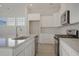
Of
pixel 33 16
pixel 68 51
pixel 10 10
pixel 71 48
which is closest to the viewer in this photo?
pixel 71 48

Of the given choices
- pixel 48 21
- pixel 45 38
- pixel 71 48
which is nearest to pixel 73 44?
pixel 71 48

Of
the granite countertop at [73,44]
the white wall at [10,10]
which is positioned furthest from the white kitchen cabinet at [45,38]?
the granite countertop at [73,44]

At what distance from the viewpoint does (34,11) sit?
8.27m

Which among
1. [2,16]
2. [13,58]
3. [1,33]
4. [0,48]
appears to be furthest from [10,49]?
[2,16]

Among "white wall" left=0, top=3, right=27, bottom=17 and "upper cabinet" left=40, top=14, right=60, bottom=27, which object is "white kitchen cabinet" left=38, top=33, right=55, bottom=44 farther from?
"white wall" left=0, top=3, right=27, bottom=17

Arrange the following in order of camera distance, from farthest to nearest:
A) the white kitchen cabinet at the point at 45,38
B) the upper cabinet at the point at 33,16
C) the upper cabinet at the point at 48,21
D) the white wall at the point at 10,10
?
the upper cabinet at the point at 48,21, the upper cabinet at the point at 33,16, the white kitchen cabinet at the point at 45,38, the white wall at the point at 10,10

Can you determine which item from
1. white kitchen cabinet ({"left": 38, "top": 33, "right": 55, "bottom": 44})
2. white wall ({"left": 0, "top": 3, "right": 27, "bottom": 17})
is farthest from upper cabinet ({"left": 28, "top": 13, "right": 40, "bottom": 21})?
white wall ({"left": 0, "top": 3, "right": 27, "bottom": 17})

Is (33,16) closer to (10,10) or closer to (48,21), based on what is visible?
(48,21)

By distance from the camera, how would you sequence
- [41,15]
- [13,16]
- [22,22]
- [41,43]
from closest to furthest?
[13,16], [22,22], [41,43], [41,15]

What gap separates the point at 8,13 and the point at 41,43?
295cm

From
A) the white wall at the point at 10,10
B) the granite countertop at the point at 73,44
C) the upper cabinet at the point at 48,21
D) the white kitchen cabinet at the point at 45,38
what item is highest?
the white wall at the point at 10,10

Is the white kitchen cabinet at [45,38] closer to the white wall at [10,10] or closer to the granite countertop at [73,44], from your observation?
the white wall at [10,10]

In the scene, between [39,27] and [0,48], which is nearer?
[0,48]

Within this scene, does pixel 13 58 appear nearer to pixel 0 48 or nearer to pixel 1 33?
pixel 0 48
